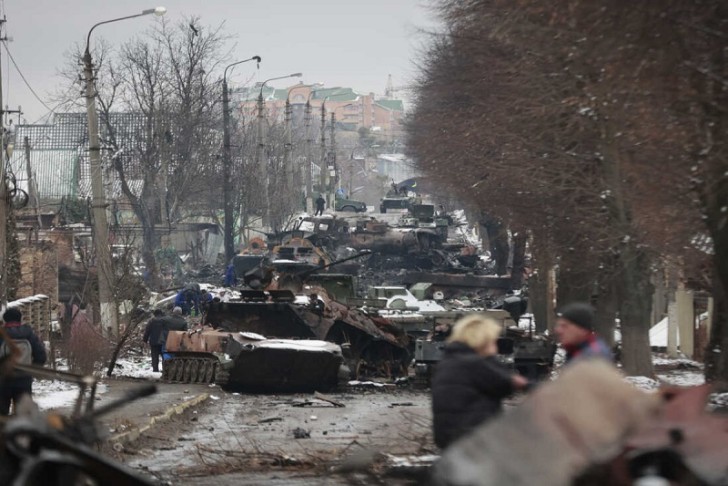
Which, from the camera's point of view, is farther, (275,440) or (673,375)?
(673,375)

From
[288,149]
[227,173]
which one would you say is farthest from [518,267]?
[288,149]

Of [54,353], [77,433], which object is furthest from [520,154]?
[77,433]

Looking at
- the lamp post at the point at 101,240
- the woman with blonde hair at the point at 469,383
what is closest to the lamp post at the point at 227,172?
the lamp post at the point at 101,240

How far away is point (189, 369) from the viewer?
1015 inches

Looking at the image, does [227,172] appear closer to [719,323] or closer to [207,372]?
[207,372]

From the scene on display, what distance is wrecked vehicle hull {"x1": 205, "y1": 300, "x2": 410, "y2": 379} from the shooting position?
26.8 metres

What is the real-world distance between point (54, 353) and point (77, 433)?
1932cm

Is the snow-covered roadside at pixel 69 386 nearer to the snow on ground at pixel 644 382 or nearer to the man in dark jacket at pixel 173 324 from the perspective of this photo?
the man in dark jacket at pixel 173 324

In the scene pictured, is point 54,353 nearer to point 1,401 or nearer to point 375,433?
point 375,433

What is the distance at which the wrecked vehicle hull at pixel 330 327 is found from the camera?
26.8 meters

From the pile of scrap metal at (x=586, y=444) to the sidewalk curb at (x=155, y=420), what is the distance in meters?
8.15

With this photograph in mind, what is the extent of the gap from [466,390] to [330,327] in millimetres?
18184

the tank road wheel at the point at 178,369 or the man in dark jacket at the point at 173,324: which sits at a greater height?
the man in dark jacket at the point at 173,324

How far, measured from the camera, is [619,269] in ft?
88.5
